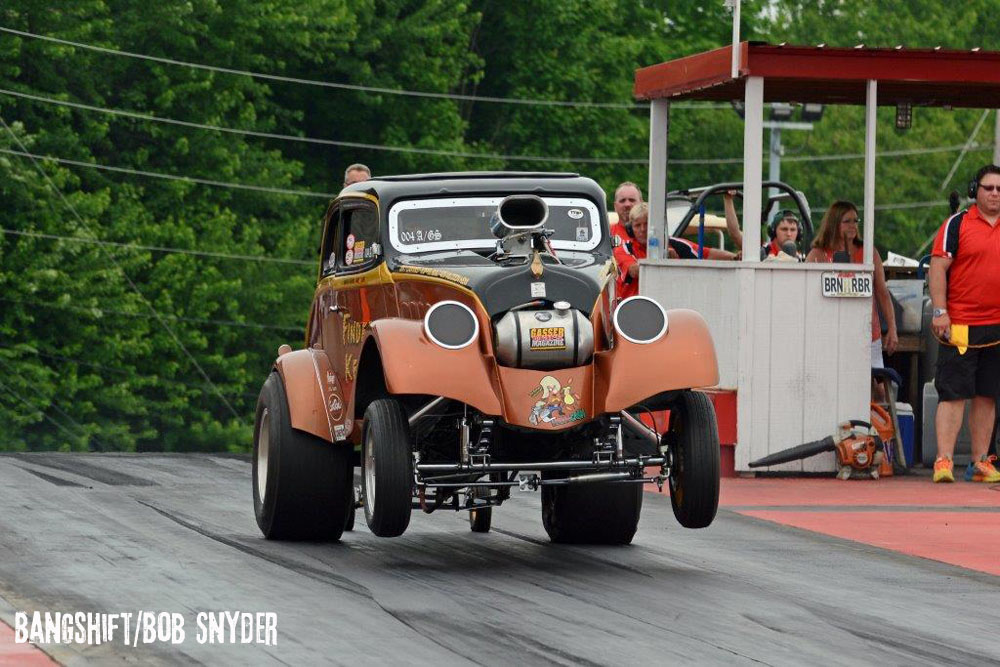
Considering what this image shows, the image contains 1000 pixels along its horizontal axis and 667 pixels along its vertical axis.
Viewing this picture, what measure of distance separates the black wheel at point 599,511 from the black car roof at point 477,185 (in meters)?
1.72

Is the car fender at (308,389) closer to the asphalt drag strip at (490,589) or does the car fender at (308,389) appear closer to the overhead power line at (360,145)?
the asphalt drag strip at (490,589)

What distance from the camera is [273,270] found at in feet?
189

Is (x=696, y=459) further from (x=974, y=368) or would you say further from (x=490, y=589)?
(x=974, y=368)

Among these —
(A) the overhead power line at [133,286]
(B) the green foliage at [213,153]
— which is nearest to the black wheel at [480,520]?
(B) the green foliage at [213,153]

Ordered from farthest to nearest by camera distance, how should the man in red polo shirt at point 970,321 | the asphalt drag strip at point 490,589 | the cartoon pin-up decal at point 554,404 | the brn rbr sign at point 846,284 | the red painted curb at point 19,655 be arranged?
the brn rbr sign at point 846,284, the man in red polo shirt at point 970,321, the cartoon pin-up decal at point 554,404, the asphalt drag strip at point 490,589, the red painted curb at point 19,655

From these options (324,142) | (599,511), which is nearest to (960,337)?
(599,511)

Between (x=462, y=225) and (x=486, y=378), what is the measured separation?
1681 millimetres

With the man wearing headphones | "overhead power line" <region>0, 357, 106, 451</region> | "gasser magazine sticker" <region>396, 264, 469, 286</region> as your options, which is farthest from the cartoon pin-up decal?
"overhead power line" <region>0, 357, 106, 451</region>

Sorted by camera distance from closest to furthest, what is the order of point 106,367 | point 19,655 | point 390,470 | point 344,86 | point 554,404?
point 19,655
point 390,470
point 554,404
point 106,367
point 344,86

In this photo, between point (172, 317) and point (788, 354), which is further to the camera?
point (172, 317)

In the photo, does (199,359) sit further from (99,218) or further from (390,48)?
(390,48)

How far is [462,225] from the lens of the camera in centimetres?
1276

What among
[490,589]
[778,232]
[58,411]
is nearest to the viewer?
[490,589]

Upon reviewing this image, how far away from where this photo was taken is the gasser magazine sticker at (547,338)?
37.5 ft
